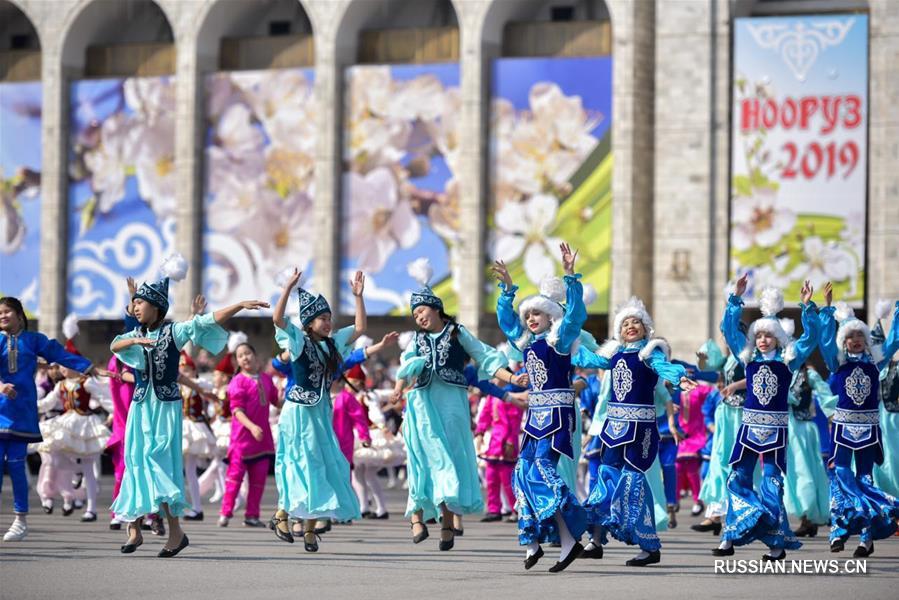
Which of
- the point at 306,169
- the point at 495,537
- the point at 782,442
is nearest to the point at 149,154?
the point at 306,169

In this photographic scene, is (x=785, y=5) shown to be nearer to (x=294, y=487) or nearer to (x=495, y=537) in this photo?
(x=495, y=537)

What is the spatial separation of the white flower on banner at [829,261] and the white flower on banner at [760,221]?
Result: 61 centimetres

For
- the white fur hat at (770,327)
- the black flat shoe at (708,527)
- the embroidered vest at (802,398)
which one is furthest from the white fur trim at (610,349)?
the black flat shoe at (708,527)

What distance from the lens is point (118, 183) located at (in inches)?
1574

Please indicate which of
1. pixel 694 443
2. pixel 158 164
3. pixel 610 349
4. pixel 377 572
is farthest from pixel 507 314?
pixel 158 164

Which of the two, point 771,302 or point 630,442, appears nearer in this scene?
point 630,442

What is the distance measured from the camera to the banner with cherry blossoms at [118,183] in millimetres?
39594

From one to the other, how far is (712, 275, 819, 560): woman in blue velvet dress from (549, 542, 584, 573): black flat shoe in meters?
1.51

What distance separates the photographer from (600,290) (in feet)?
118

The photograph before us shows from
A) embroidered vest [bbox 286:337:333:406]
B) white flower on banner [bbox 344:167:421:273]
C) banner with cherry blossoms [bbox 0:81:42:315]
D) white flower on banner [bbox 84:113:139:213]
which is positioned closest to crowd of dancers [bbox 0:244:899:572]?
embroidered vest [bbox 286:337:333:406]

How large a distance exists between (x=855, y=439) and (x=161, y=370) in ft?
17.9

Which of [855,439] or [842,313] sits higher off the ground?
[842,313]

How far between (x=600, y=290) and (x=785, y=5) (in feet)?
22.6

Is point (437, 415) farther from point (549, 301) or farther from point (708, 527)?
point (708, 527)
